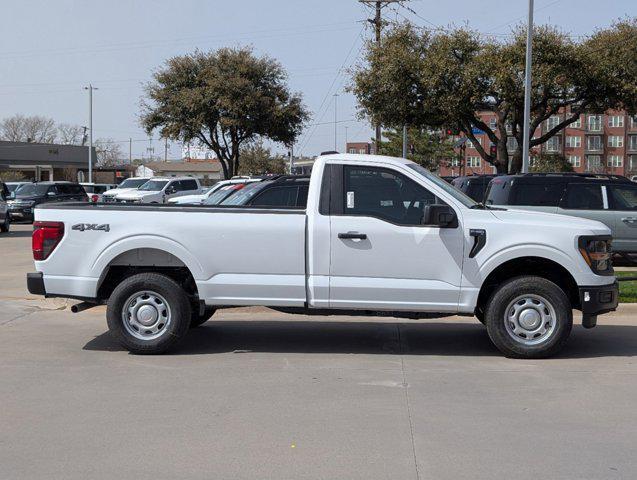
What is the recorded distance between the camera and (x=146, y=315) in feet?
27.6

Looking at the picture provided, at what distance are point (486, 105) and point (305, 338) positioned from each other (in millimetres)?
23543

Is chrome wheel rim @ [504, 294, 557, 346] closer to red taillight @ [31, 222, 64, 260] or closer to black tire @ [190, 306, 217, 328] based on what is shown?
black tire @ [190, 306, 217, 328]

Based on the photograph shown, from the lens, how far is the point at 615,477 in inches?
200

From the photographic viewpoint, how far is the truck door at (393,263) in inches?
321

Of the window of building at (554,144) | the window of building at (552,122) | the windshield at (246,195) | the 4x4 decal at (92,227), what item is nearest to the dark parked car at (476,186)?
the windshield at (246,195)

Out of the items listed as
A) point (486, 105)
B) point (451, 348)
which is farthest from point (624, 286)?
point (486, 105)

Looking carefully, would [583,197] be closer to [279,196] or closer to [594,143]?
[279,196]

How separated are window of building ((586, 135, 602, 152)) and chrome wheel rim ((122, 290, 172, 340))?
97.6 metres

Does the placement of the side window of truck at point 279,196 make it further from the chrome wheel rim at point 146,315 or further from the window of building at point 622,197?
the window of building at point 622,197

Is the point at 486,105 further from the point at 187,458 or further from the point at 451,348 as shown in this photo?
the point at 187,458

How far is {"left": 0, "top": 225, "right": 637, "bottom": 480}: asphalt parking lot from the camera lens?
209 inches

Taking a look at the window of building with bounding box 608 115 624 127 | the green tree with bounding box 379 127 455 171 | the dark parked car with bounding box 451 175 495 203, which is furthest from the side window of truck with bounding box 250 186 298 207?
the window of building with bounding box 608 115 624 127

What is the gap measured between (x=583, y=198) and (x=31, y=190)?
2539cm

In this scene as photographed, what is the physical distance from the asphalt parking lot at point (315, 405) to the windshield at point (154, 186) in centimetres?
2318
